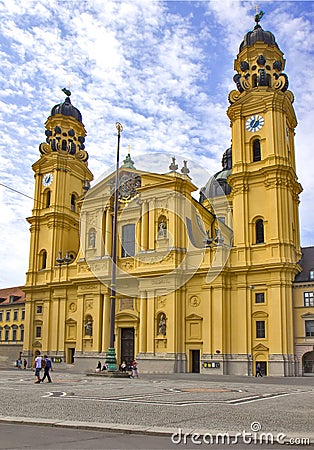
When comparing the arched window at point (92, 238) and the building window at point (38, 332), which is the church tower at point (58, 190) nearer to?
the arched window at point (92, 238)

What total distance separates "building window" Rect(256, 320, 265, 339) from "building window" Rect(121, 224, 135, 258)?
14850mm

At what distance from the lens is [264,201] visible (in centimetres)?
4834

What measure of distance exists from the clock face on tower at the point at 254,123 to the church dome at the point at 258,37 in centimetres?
860

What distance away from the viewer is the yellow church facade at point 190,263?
4603 centimetres

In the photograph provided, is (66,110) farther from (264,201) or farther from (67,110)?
(264,201)

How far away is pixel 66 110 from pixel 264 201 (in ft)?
100

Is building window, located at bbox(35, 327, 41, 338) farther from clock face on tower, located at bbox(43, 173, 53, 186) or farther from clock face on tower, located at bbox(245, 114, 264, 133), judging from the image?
clock face on tower, located at bbox(245, 114, 264, 133)

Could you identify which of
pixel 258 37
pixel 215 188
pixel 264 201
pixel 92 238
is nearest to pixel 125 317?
pixel 92 238

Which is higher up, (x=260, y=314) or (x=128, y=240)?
(x=128, y=240)

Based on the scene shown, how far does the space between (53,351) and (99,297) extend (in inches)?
347

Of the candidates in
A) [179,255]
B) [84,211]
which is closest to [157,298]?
[179,255]

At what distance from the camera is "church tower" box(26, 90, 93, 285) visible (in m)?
61.4

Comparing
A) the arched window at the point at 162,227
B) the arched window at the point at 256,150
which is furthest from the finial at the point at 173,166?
the arched window at the point at 256,150

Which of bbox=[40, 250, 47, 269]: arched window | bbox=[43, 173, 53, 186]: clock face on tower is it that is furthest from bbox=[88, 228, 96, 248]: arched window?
bbox=[43, 173, 53, 186]: clock face on tower
